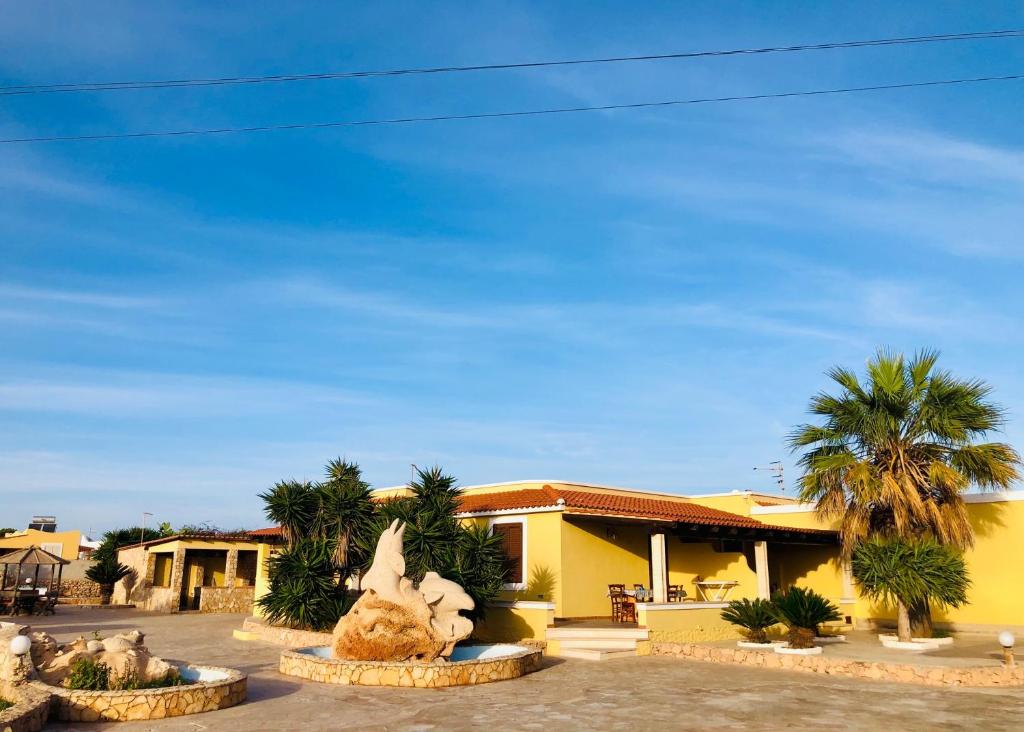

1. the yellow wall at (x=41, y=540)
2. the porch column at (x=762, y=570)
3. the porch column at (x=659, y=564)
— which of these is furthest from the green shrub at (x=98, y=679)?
the yellow wall at (x=41, y=540)

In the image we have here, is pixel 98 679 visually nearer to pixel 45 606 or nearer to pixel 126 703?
pixel 126 703

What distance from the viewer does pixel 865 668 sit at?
1278cm

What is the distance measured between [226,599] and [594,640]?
1727cm

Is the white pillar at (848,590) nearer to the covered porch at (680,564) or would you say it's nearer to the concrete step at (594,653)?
the covered porch at (680,564)

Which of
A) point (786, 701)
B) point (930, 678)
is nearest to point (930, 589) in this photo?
point (930, 678)

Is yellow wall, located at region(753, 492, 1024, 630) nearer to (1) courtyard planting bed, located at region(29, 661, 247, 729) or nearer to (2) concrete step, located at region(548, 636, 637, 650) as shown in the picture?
(2) concrete step, located at region(548, 636, 637, 650)

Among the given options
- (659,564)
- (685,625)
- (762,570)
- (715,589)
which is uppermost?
(659,564)

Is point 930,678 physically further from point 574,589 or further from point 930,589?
point 574,589

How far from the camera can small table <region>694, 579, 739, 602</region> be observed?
19.8 meters

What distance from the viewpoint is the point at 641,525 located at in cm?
2020

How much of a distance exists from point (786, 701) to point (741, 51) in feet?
32.3

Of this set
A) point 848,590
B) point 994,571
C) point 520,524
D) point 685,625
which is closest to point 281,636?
point 520,524

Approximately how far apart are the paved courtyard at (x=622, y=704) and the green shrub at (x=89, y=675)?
80 centimetres

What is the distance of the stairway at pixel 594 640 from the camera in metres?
15.6
